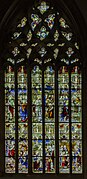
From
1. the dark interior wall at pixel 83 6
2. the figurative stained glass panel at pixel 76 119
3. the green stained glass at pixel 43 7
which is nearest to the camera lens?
the dark interior wall at pixel 83 6

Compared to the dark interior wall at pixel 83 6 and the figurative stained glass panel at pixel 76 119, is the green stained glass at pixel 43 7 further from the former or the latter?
the figurative stained glass panel at pixel 76 119

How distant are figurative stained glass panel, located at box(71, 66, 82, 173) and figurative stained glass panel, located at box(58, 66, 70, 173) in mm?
113

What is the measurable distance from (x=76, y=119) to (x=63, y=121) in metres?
0.29

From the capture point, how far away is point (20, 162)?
13.4 metres

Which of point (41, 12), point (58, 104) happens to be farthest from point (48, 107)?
point (41, 12)

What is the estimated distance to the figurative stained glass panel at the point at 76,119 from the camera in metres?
13.3

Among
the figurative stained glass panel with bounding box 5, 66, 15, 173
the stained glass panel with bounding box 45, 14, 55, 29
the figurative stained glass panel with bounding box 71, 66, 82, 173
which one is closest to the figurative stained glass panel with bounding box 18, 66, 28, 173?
the figurative stained glass panel with bounding box 5, 66, 15, 173

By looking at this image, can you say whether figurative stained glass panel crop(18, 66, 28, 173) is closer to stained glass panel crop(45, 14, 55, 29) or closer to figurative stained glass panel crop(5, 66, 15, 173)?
figurative stained glass panel crop(5, 66, 15, 173)

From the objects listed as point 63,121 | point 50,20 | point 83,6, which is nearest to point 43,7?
point 50,20

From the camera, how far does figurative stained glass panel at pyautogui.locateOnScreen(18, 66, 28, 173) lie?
1341 cm

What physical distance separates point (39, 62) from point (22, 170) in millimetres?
2438

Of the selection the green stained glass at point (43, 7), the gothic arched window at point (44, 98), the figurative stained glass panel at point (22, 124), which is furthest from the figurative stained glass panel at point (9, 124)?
the green stained glass at point (43, 7)

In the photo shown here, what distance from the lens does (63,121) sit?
43.9ft

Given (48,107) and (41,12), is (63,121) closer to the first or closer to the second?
(48,107)
